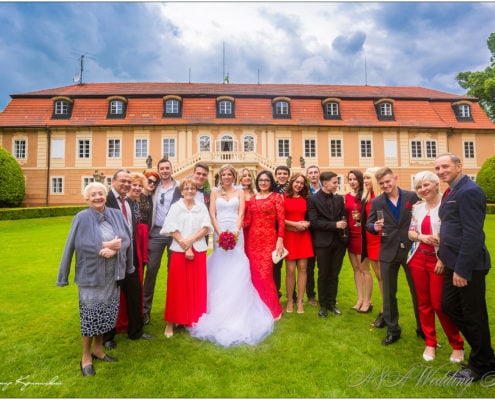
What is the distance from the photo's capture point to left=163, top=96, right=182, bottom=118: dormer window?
2348cm

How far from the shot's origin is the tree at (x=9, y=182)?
731 inches

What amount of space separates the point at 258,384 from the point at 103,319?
178 centimetres

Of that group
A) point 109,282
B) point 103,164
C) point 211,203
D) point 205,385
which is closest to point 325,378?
point 205,385

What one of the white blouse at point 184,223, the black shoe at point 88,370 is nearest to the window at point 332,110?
the white blouse at point 184,223

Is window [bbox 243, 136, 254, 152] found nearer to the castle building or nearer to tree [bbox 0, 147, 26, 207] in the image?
the castle building

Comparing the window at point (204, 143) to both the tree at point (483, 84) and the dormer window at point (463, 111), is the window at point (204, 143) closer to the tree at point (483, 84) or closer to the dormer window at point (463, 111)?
the dormer window at point (463, 111)

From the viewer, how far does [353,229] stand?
479cm

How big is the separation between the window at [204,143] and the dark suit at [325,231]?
762 inches

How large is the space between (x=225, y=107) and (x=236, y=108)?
92cm

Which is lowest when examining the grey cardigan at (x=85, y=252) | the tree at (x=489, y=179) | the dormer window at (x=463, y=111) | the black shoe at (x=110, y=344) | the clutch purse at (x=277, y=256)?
the black shoe at (x=110, y=344)

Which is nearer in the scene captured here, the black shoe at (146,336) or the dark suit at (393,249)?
the dark suit at (393,249)

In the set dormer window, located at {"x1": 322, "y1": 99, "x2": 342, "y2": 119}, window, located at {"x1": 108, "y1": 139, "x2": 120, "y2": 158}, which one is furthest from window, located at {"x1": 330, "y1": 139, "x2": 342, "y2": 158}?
window, located at {"x1": 108, "y1": 139, "x2": 120, "y2": 158}

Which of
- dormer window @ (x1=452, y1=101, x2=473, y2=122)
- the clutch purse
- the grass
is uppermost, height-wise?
dormer window @ (x1=452, y1=101, x2=473, y2=122)

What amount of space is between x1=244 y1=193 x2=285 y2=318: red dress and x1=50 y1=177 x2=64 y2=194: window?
24013 millimetres
